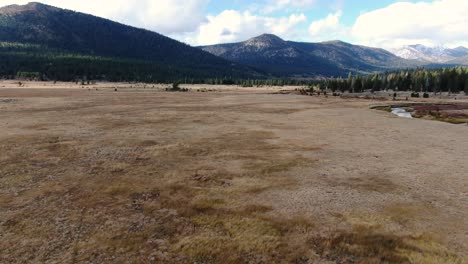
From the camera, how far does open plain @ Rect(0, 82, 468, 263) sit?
18312 millimetres

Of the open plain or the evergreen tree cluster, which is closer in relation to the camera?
the open plain

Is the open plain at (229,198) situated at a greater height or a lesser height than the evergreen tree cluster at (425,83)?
lesser

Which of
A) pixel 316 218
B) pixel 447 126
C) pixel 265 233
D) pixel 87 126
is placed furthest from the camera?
pixel 447 126

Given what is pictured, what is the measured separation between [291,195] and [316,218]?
419cm

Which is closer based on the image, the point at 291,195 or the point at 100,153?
the point at 291,195

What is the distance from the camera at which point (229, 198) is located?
84.0 feet

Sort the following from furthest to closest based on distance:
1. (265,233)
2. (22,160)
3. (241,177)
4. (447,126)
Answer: (447,126) < (22,160) < (241,177) < (265,233)

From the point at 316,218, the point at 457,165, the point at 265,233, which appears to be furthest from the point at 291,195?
the point at 457,165

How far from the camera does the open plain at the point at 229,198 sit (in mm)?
18312

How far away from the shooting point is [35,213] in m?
22.3

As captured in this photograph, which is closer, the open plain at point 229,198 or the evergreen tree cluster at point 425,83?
the open plain at point 229,198

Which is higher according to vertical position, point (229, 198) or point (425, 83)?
point (425, 83)

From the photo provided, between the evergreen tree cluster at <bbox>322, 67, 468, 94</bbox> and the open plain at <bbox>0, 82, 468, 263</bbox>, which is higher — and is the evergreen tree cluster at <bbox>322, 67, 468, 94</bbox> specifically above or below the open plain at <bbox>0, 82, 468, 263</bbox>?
above

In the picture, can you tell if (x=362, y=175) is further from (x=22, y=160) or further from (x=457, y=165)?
(x=22, y=160)
